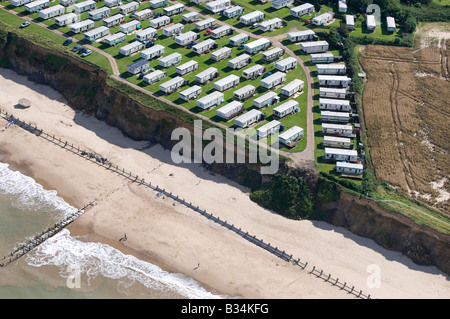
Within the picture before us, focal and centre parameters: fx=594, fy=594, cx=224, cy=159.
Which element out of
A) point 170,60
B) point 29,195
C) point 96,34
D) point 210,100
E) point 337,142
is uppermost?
point 96,34

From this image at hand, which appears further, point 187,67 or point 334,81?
point 187,67

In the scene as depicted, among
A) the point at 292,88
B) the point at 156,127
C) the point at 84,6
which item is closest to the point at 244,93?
the point at 292,88

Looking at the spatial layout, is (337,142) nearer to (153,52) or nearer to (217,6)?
(153,52)

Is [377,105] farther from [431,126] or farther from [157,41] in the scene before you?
[157,41]

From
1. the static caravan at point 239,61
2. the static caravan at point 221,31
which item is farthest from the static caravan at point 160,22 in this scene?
the static caravan at point 239,61

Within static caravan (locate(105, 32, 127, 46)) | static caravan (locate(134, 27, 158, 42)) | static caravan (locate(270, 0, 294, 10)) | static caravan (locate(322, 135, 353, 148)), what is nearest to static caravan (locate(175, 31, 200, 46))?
static caravan (locate(134, 27, 158, 42))

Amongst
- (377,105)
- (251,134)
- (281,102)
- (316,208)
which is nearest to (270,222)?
(316,208)

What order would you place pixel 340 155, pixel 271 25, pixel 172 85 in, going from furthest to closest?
pixel 271 25 → pixel 172 85 → pixel 340 155

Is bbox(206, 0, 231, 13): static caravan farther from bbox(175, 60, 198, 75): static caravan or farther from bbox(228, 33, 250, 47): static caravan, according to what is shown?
bbox(175, 60, 198, 75): static caravan
